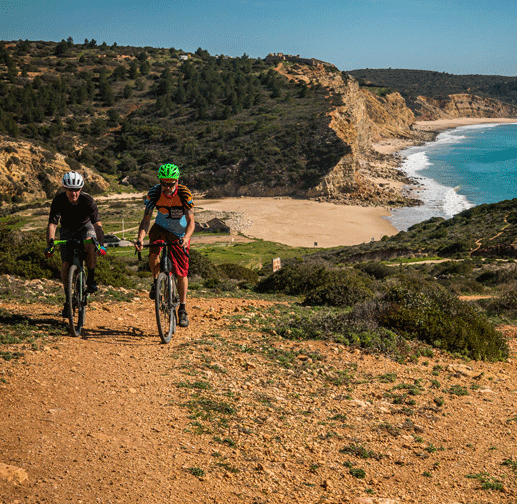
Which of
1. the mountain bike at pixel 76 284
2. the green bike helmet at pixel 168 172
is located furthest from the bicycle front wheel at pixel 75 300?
the green bike helmet at pixel 168 172

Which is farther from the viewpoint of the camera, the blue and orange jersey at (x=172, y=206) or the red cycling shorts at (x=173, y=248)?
the red cycling shorts at (x=173, y=248)

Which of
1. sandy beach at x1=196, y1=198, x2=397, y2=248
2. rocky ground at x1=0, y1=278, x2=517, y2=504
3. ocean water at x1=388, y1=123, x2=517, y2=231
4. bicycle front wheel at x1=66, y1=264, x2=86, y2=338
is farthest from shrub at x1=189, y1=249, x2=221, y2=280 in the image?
ocean water at x1=388, y1=123, x2=517, y2=231

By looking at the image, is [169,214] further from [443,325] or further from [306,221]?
[306,221]

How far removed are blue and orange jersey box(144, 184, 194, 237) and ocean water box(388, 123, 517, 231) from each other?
51481mm

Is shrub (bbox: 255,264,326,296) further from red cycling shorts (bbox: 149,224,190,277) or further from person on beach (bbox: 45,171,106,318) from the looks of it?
person on beach (bbox: 45,171,106,318)

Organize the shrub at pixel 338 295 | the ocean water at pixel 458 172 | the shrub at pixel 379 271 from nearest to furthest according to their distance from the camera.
Result: the shrub at pixel 338 295
the shrub at pixel 379 271
the ocean water at pixel 458 172

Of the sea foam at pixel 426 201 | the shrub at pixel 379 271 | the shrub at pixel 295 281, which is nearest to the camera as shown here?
the shrub at pixel 295 281

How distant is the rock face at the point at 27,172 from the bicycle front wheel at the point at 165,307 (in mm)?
60760

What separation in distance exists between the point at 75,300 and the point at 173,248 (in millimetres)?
1476

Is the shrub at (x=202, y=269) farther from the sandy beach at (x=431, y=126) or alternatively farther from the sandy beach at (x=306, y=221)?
the sandy beach at (x=431, y=126)

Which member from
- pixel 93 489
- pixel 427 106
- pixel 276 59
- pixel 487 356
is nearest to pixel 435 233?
pixel 487 356

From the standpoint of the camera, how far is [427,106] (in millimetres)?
164750

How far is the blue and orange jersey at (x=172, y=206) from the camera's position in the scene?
21.6 feet

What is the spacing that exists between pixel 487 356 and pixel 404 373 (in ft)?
6.58
